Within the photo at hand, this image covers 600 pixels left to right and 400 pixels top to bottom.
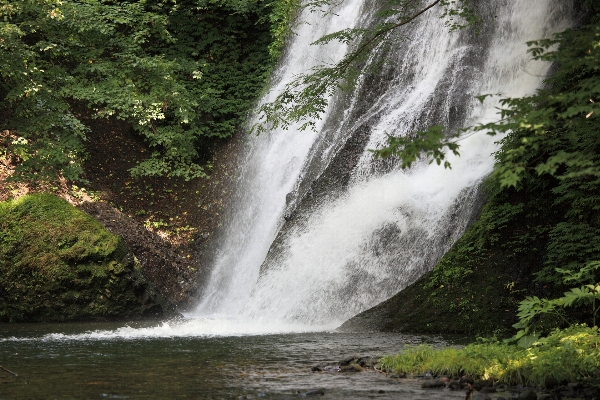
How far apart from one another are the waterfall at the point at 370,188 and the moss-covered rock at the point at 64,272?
1895mm

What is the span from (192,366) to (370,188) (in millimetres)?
6307

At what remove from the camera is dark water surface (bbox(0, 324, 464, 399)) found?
510 cm

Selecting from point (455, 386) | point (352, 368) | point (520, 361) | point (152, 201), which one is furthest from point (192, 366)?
point (152, 201)

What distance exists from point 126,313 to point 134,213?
4.68 meters

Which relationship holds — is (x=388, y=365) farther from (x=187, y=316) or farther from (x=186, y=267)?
(x=186, y=267)

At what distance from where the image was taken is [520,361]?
17.5 feet

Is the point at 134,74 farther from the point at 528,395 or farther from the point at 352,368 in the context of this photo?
the point at 528,395

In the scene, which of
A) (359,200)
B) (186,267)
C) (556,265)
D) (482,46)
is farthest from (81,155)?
(556,265)

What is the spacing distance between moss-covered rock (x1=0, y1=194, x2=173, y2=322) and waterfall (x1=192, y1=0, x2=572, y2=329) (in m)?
1.89

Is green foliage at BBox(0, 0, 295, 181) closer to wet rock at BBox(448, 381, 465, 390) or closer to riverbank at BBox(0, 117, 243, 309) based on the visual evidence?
riverbank at BBox(0, 117, 243, 309)

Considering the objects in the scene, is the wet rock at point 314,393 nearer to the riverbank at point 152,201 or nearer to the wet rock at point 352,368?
the wet rock at point 352,368

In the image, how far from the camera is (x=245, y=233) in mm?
15578

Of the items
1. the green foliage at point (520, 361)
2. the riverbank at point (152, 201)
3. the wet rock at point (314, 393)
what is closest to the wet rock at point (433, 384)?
the green foliage at point (520, 361)

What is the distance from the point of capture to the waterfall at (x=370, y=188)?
34.9ft
